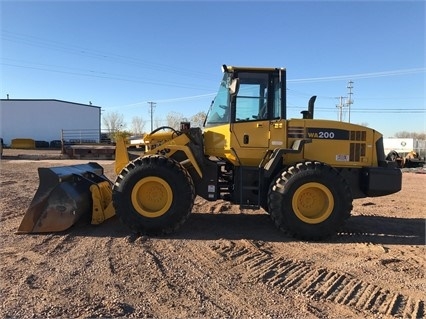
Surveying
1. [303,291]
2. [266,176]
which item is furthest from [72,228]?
[303,291]

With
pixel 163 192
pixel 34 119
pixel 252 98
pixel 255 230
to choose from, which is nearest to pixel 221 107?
pixel 252 98

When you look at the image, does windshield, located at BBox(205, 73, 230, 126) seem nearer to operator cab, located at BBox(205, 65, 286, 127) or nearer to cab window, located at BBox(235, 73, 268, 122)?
operator cab, located at BBox(205, 65, 286, 127)

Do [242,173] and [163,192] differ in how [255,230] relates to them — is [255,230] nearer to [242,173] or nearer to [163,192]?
[242,173]

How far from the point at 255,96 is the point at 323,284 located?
386 centimetres

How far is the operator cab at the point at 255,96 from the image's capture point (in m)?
7.49

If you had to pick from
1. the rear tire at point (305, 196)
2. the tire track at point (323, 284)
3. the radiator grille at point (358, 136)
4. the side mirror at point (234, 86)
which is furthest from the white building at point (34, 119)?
the tire track at point (323, 284)

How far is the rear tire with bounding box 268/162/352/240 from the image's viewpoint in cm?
690

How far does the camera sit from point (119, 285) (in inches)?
182

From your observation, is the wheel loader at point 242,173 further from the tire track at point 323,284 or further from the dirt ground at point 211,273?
the tire track at point 323,284

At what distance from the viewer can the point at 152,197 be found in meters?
7.06

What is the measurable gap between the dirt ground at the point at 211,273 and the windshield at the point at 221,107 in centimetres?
204

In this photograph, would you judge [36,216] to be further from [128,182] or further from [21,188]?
[21,188]

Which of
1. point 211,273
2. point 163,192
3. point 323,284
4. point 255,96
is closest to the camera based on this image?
point 323,284

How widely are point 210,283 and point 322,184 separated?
10.1 feet
